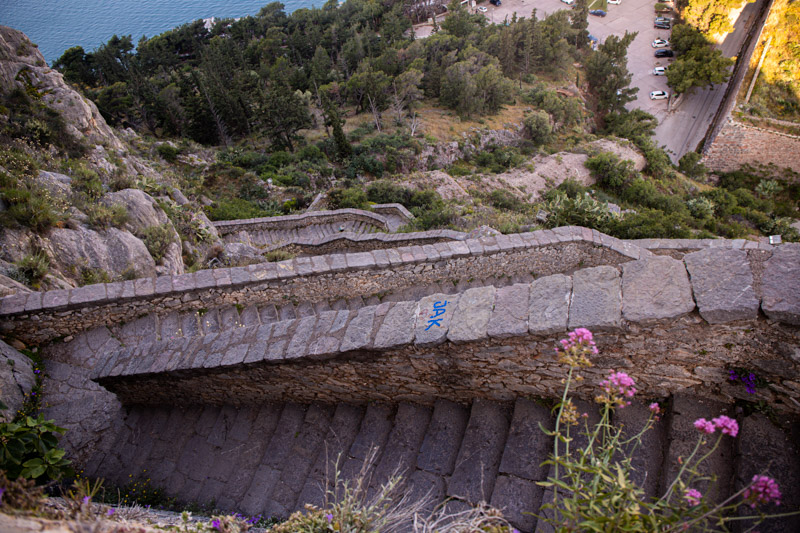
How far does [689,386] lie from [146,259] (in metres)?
9.29

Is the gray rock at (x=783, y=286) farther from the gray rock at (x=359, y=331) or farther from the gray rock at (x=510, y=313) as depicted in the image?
the gray rock at (x=359, y=331)

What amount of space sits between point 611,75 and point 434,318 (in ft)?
119

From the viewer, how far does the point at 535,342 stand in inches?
126

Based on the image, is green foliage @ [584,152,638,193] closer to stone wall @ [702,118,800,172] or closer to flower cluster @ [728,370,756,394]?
stone wall @ [702,118,800,172]

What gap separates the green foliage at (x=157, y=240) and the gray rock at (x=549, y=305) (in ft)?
27.4

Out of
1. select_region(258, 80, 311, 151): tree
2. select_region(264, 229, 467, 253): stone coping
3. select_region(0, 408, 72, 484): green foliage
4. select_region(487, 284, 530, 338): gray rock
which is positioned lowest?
select_region(264, 229, 467, 253): stone coping

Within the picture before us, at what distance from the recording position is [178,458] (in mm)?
4742

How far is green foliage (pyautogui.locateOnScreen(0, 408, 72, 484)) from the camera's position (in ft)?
11.5

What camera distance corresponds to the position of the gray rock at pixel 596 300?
297 cm

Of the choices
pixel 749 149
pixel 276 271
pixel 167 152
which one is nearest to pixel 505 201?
pixel 276 271

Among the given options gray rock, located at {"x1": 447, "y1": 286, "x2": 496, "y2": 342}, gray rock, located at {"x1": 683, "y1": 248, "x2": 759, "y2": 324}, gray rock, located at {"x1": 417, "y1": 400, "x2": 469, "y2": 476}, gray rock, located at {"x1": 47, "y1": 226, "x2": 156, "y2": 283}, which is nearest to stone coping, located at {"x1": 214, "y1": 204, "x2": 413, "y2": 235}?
gray rock, located at {"x1": 47, "y1": 226, "x2": 156, "y2": 283}

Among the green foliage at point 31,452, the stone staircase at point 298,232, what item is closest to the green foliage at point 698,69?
the stone staircase at point 298,232

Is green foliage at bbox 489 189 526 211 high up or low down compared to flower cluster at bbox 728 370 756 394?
down

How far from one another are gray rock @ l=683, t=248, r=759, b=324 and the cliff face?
15.9m
